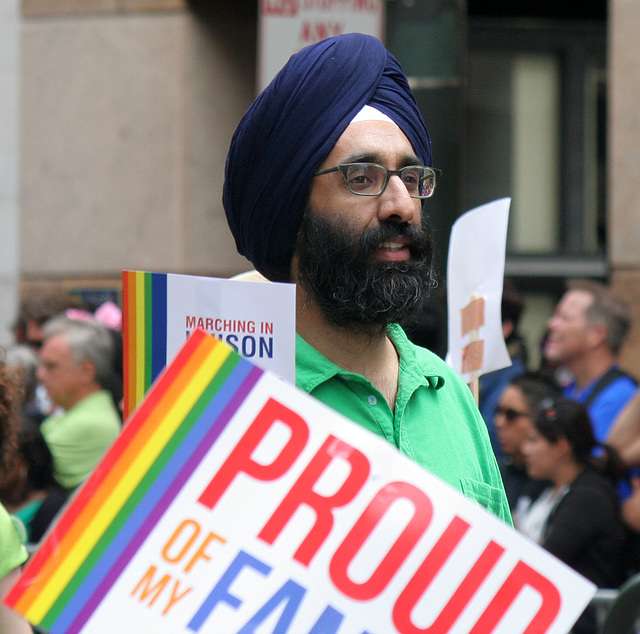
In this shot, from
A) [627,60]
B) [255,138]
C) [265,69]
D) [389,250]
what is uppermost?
[627,60]

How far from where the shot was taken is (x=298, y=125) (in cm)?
196

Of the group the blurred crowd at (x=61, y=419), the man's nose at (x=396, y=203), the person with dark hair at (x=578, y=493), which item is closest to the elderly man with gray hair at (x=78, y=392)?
the blurred crowd at (x=61, y=419)

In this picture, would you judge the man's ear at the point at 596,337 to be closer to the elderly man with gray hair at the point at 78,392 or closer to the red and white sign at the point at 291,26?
the red and white sign at the point at 291,26

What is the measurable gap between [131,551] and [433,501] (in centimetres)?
41

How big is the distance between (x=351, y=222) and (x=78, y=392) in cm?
400

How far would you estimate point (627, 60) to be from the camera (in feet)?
24.8

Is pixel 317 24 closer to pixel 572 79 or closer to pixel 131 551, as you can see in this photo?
pixel 131 551

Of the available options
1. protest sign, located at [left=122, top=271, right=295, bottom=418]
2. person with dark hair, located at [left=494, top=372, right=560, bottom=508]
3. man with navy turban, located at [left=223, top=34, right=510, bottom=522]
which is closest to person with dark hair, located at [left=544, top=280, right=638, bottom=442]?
person with dark hair, located at [left=494, top=372, right=560, bottom=508]

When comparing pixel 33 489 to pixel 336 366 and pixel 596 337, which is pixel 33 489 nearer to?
pixel 596 337

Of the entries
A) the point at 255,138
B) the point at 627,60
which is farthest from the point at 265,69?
the point at 627,60

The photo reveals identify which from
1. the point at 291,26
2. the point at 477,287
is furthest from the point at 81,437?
the point at 477,287

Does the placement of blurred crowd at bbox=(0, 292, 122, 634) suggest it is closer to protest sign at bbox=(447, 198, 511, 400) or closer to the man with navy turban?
protest sign at bbox=(447, 198, 511, 400)

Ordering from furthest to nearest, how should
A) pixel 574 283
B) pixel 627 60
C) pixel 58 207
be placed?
pixel 58 207, pixel 627 60, pixel 574 283

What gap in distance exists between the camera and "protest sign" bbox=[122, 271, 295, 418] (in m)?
1.83
